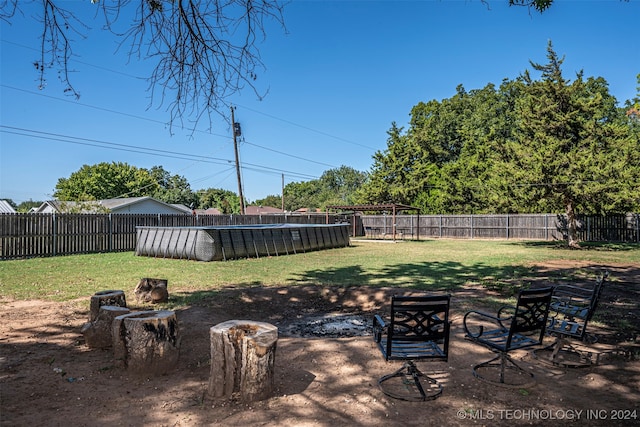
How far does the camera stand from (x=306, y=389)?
153 inches

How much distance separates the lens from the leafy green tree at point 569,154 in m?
19.5

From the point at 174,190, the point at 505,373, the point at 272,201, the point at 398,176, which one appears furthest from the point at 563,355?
the point at 272,201

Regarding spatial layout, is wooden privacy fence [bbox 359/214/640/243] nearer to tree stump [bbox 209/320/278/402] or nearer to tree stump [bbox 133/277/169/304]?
tree stump [bbox 133/277/169/304]

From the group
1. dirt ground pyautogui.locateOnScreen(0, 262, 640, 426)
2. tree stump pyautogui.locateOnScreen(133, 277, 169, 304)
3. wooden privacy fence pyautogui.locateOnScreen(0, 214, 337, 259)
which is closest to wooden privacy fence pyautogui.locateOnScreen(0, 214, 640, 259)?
wooden privacy fence pyautogui.locateOnScreen(0, 214, 337, 259)

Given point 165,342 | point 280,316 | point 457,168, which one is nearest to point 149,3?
point 165,342

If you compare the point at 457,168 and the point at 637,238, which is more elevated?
the point at 457,168

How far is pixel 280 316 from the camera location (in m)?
7.23

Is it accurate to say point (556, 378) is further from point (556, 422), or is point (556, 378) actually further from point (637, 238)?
point (637, 238)

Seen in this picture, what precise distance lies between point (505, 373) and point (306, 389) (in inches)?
85.3

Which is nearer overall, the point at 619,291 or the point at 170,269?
the point at 619,291

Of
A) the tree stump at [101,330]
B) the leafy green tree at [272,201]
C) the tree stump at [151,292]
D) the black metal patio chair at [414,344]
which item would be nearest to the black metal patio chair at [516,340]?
the black metal patio chair at [414,344]

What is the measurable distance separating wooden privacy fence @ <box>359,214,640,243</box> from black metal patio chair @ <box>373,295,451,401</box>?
2245 centimetres

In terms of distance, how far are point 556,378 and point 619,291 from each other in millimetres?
6422

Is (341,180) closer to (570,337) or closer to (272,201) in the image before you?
(272,201)
